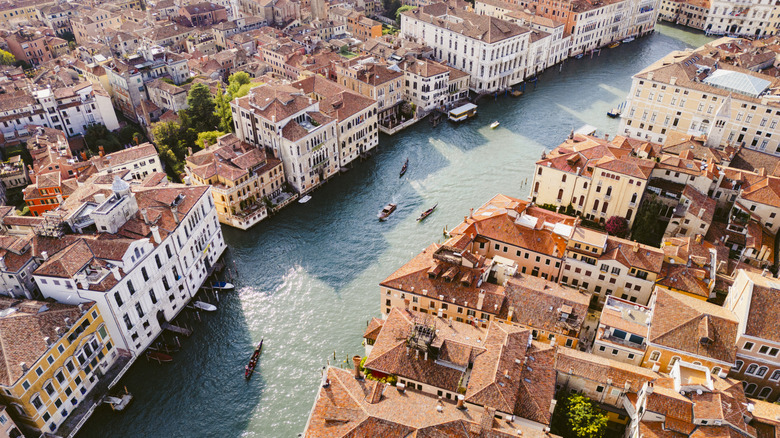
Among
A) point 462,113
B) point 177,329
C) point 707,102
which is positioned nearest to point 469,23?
point 462,113

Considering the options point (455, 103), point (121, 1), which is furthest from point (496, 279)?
point (121, 1)

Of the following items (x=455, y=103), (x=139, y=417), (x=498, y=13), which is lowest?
(x=139, y=417)

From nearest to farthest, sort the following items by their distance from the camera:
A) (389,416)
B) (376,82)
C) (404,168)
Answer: (389,416), (404,168), (376,82)

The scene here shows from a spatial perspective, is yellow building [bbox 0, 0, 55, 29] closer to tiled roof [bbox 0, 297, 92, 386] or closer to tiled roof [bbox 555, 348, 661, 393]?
tiled roof [bbox 0, 297, 92, 386]

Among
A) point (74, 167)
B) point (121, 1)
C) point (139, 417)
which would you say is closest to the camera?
point (139, 417)

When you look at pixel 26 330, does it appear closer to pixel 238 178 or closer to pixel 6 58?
pixel 238 178

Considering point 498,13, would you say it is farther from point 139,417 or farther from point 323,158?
point 139,417
